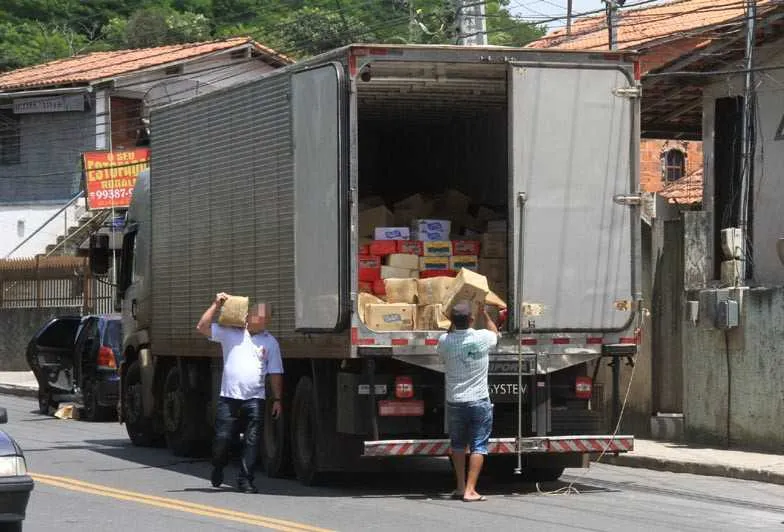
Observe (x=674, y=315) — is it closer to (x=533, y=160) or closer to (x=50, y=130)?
(x=533, y=160)

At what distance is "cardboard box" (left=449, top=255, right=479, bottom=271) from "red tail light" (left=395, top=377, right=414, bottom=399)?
1.61 metres

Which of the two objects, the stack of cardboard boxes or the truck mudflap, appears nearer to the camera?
the truck mudflap

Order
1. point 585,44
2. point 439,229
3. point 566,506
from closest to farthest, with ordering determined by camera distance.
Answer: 1. point 566,506
2. point 439,229
3. point 585,44

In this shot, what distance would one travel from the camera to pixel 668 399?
742 inches

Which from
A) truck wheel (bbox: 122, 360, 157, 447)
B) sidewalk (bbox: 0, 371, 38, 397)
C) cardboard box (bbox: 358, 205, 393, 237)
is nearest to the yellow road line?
cardboard box (bbox: 358, 205, 393, 237)

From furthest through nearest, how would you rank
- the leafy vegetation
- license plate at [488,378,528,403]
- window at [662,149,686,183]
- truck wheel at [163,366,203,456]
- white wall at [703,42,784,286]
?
the leafy vegetation < window at [662,149,686,183] < white wall at [703,42,784,286] < truck wheel at [163,366,203,456] < license plate at [488,378,528,403]

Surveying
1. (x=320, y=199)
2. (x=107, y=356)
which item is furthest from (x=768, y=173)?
(x=107, y=356)

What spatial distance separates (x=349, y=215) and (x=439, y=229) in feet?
5.77

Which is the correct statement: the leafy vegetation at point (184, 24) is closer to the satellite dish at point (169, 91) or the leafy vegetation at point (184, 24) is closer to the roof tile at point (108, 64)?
the roof tile at point (108, 64)

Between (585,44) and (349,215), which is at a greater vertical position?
(585,44)

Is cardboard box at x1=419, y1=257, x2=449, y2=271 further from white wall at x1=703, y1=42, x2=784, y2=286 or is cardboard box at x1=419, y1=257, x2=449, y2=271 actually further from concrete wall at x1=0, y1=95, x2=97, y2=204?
concrete wall at x1=0, y1=95, x2=97, y2=204

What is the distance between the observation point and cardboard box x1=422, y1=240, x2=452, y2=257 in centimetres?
1477

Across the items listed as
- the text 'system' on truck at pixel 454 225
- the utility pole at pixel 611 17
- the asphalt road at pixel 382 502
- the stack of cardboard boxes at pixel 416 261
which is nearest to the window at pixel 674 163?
the utility pole at pixel 611 17

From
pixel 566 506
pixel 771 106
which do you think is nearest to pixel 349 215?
pixel 566 506
